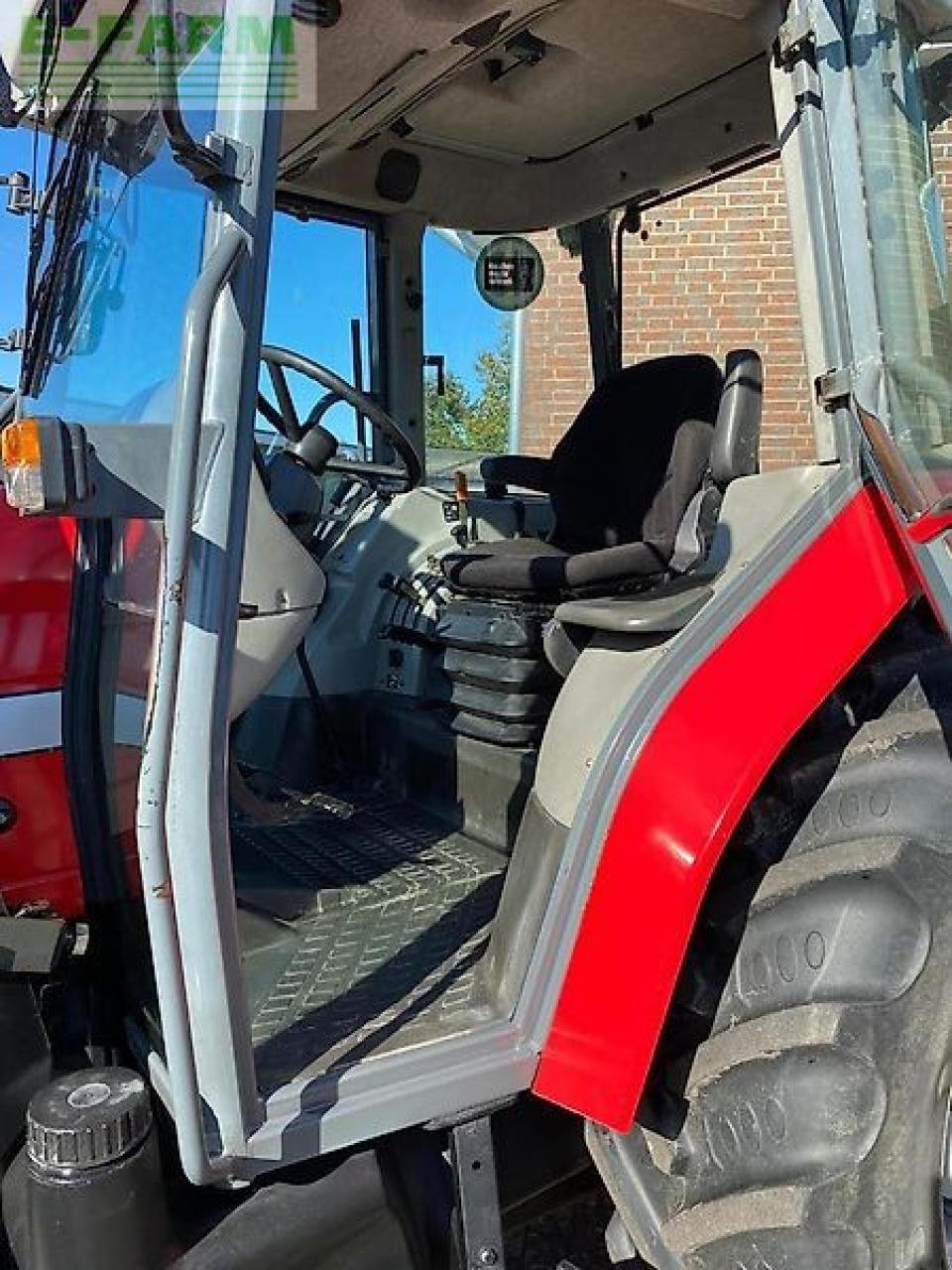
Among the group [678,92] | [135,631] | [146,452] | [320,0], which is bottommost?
[135,631]

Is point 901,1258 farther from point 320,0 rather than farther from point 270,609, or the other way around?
point 320,0

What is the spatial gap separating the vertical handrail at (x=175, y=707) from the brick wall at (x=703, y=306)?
820 mm

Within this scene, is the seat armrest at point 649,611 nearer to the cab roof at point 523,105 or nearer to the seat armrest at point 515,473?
the cab roof at point 523,105

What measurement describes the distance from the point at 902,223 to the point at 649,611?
605 mm

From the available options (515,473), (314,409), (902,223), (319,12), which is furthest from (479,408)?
(902,223)

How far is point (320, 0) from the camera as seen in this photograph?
183 cm

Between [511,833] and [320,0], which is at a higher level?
[320,0]

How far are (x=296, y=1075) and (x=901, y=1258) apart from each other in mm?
739

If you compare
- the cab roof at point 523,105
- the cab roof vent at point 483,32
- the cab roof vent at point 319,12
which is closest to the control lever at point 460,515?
the cab roof at point 523,105

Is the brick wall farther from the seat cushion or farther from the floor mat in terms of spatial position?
the floor mat

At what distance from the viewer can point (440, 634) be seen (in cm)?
264

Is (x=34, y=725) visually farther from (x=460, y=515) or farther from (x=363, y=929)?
(x=460, y=515)

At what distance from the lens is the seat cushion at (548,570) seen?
237 cm

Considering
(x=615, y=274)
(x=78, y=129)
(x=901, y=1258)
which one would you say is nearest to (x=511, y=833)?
(x=901, y=1258)
